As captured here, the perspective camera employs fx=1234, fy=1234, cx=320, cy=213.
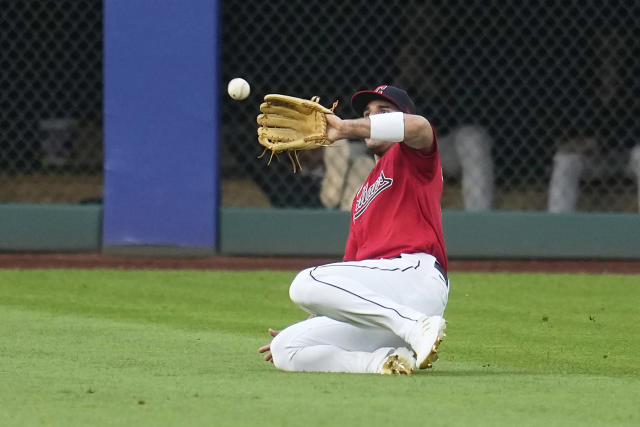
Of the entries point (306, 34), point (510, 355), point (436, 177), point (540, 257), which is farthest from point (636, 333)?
point (306, 34)

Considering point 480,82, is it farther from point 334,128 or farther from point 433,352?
point 433,352

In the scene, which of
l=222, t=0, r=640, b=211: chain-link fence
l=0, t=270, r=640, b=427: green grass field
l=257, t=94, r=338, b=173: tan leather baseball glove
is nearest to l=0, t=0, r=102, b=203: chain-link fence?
l=222, t=0, r=640, b=211: chain-link fence

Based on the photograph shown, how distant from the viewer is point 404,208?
501cm

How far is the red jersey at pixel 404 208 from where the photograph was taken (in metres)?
5.00

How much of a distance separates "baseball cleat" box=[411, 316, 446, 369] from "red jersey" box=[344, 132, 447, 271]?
46cm

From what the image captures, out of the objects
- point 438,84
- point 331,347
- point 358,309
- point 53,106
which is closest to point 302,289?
point 358,309

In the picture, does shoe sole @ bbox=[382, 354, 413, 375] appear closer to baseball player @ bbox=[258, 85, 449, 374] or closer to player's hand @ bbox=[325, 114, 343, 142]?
baseball player @ bbox=[258, 85, 449, 374]

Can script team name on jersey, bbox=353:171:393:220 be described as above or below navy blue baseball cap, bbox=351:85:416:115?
below

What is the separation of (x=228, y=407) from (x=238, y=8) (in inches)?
288

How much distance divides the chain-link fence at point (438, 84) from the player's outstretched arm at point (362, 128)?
501cm

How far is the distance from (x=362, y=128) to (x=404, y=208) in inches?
21.2

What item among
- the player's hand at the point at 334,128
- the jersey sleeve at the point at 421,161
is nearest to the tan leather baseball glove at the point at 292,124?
the player's hand at the point at 334,128

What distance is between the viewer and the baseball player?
4.66 metres

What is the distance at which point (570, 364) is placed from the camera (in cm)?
547
